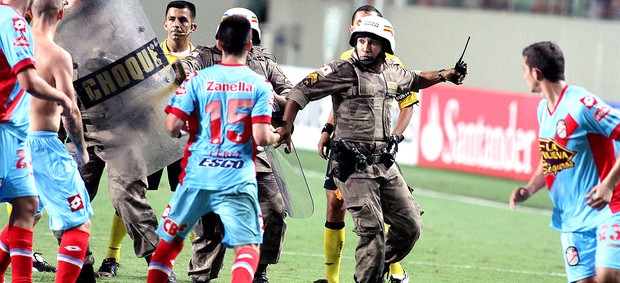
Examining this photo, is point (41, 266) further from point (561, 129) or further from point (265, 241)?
point (561, 129)

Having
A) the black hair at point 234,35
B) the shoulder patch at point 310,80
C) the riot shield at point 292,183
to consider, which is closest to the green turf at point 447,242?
the riot shield at point 292,183

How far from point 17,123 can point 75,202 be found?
649 millimetres

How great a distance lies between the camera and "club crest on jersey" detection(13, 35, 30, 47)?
6707 mm

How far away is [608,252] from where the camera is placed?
6.72m

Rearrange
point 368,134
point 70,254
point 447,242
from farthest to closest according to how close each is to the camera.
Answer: point 447,242, point 368,134, point 70,254

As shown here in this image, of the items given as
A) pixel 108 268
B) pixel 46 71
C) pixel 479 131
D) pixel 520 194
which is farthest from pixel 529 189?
pixel 479 131

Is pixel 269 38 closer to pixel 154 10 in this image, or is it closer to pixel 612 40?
pixel 612 40

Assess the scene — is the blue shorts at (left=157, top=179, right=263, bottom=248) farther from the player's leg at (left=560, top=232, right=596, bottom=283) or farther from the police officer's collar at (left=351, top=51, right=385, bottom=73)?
the player's leg at (left=560, top=232, right=596, bottom=283)

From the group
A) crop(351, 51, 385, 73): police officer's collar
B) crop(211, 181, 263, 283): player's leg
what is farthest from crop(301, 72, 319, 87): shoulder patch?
crop(211, 181, 263, 283): player's leg

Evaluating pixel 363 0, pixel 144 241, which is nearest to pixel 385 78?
pixel 144 241

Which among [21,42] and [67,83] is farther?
[67,83]

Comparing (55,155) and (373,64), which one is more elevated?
(373,64)

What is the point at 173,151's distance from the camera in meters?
8.28

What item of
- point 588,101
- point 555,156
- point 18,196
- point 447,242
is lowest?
point 447,242
